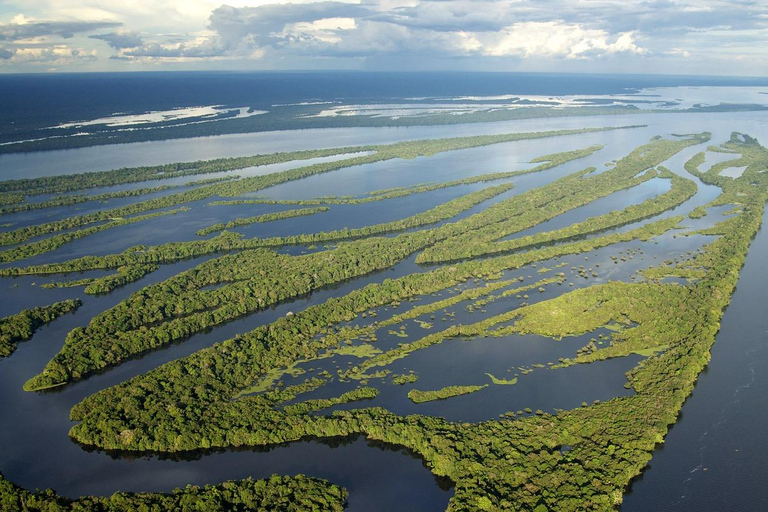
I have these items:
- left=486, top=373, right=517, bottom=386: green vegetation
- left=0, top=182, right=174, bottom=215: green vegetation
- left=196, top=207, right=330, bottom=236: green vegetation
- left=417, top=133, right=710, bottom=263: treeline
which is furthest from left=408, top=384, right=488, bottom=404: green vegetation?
left=0, top=182, right=174, bottom=215: green vegetation

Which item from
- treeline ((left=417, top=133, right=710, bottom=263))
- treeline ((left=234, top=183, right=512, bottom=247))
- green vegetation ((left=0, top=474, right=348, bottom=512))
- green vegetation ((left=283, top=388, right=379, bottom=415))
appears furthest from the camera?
treeline ((left=234, top=183, right=512, bottom=247))

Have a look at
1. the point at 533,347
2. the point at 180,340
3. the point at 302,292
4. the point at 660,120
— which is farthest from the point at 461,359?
the point at 660,120

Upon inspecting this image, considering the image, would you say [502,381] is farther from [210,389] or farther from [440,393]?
[210,389]

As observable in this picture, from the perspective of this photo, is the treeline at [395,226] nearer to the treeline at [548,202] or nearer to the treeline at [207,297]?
the treeline at [207,297]

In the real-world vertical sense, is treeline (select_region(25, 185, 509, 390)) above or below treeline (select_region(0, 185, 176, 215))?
below

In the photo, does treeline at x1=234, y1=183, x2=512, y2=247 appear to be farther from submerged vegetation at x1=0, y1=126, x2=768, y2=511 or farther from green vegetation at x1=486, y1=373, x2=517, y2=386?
green vegetation at x1=486, y1=373, x2=517, y2=386
